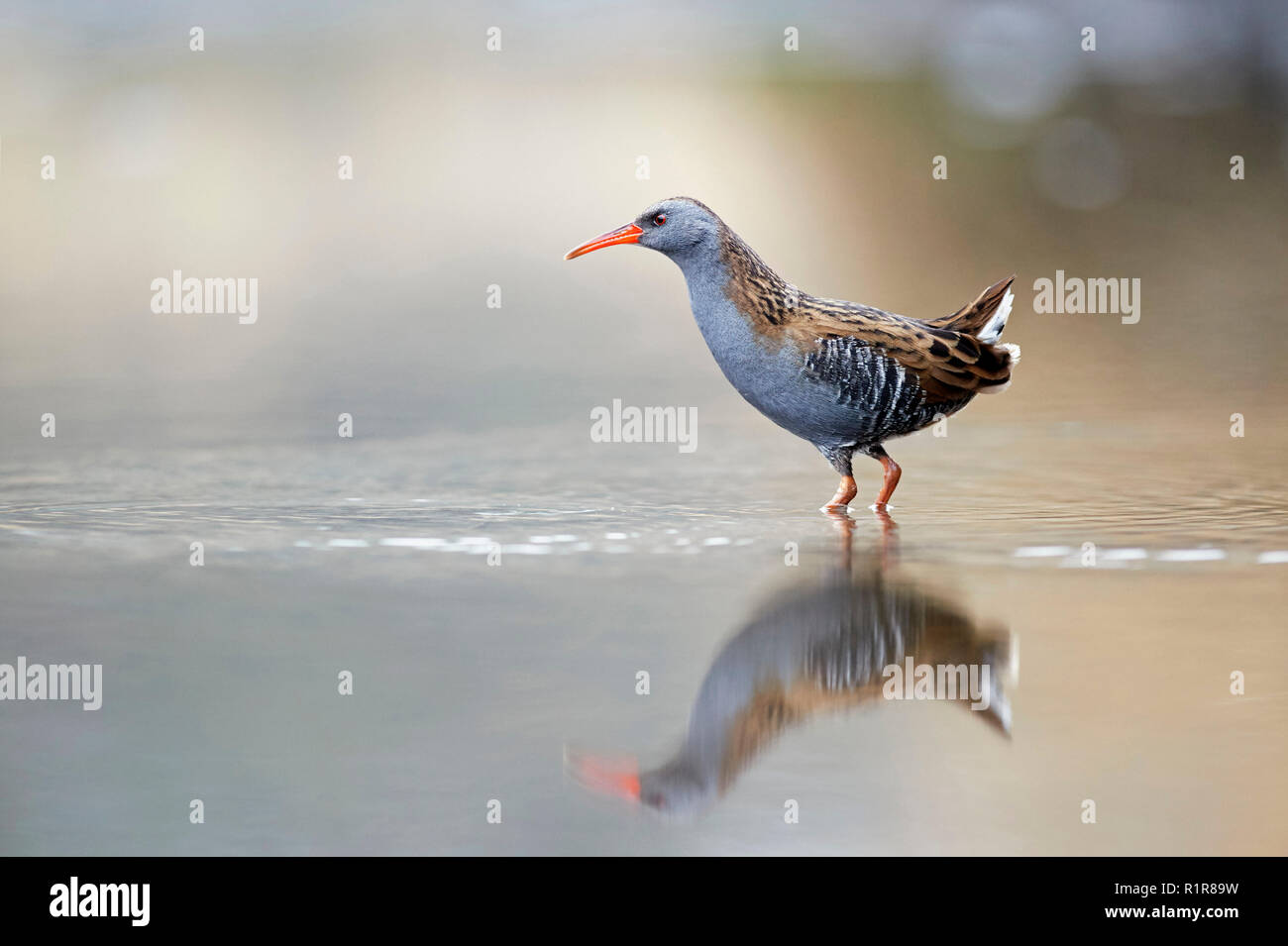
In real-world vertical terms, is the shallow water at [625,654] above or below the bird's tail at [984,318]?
below

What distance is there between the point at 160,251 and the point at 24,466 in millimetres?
6459

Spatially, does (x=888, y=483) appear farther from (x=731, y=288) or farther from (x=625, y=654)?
(x=625, y=654)

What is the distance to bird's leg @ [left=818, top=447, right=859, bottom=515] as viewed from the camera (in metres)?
7.55

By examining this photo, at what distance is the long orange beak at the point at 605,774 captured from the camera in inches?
170

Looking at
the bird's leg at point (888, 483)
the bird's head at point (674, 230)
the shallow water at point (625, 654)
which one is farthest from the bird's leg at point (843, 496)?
the bird's head at point (674, 230)

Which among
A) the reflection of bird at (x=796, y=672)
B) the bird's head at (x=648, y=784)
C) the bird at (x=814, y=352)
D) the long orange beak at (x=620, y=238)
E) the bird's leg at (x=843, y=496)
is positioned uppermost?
the long orange beak at (x=620, y=238)

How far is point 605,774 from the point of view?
14.4ft

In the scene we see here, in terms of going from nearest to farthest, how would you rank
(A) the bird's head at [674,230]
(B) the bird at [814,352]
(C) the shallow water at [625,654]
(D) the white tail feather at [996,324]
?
(C) the shallow water at [625,654] → (B) the bird at [814,352] → (A) the bird's head at [674,230] → (D) the white tail feather at [996,324]

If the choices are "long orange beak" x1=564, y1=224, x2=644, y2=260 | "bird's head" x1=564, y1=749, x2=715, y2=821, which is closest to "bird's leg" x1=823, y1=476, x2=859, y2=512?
"long orange beak" x1=564, y1=224, x2=644, y2=260

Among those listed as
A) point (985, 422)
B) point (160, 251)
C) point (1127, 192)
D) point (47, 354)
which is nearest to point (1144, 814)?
point (985, 422)

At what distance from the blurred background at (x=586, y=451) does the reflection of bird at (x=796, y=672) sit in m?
0.10

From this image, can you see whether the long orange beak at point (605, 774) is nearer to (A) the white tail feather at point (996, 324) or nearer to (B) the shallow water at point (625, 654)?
(B) the shallow water at point (625, 654)

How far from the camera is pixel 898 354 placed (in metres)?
7.38

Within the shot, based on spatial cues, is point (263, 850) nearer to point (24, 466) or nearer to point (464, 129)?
point (24, 466)
